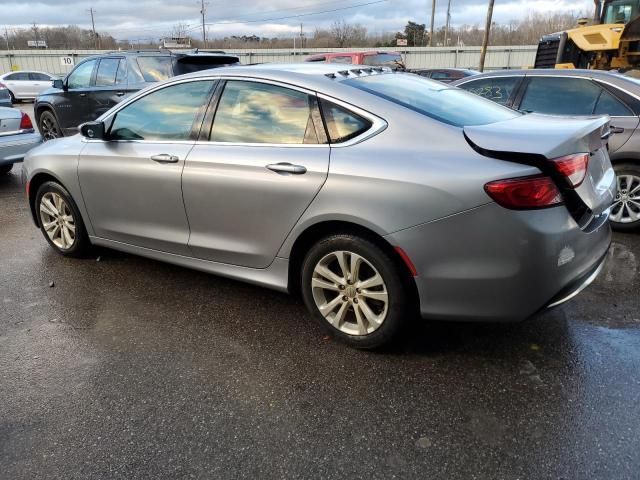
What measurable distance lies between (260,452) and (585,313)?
246 cm

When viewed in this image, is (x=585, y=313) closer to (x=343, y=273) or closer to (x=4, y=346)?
(x=343, y=273)

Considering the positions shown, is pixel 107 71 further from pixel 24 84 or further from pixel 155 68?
pixel 24 84

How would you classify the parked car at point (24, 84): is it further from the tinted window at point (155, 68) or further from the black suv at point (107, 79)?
the tinted window at point (155, 68)

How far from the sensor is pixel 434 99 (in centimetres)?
332

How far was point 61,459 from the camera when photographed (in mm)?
2348

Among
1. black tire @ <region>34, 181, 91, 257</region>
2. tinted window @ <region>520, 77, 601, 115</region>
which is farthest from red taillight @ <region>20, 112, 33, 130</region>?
tinted window @ <region>520, 77, 601, 115</region>

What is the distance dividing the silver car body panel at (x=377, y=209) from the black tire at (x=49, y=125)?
23.8 feet

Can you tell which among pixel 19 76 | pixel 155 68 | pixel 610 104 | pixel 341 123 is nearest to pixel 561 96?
pixel 610 104

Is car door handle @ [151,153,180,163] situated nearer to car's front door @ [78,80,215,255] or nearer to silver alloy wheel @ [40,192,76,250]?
car's front door @ [78,80,215,255]

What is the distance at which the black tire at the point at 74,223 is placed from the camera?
176 inches

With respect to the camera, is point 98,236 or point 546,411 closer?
point 546,411

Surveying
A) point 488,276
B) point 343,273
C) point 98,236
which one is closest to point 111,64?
point 98,236

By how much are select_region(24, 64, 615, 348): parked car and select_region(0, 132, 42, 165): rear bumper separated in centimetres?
428

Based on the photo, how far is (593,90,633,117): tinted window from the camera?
5.04 m
